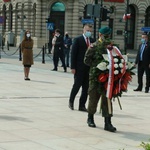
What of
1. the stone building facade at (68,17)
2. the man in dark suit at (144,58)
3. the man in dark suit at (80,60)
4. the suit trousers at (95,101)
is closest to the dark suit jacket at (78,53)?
the man in dark suit at (80,60)

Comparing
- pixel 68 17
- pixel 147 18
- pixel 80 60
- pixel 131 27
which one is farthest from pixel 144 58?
pixel 147 18

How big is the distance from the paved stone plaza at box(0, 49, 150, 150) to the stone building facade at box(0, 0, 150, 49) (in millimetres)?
41831

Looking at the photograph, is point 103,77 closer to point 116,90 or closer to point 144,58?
point 116,90

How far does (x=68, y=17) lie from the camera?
190ft

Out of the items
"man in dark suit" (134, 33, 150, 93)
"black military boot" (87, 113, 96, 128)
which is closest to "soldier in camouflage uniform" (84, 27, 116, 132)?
"black military boot" (87, 113, 96, 128)

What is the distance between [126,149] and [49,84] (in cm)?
1003

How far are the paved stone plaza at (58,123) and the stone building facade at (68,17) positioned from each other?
41831mm

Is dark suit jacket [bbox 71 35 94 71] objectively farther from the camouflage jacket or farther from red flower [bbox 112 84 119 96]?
red flower [bbox 112 84 119 96]

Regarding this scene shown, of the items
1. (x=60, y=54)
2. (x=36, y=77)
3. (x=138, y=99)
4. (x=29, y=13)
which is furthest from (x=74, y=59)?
(x=29, y=13)

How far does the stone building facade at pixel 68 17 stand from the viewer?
58.2 metres

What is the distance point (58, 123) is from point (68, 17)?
48.4 meters

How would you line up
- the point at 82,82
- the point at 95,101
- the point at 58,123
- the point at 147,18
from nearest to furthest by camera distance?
the point at 95,101, the point at 58,123, the point at 82,82, the point at 147,18

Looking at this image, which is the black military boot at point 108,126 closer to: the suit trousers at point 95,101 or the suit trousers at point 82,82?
the suit trousers at point 95,101

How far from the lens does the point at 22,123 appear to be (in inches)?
391
